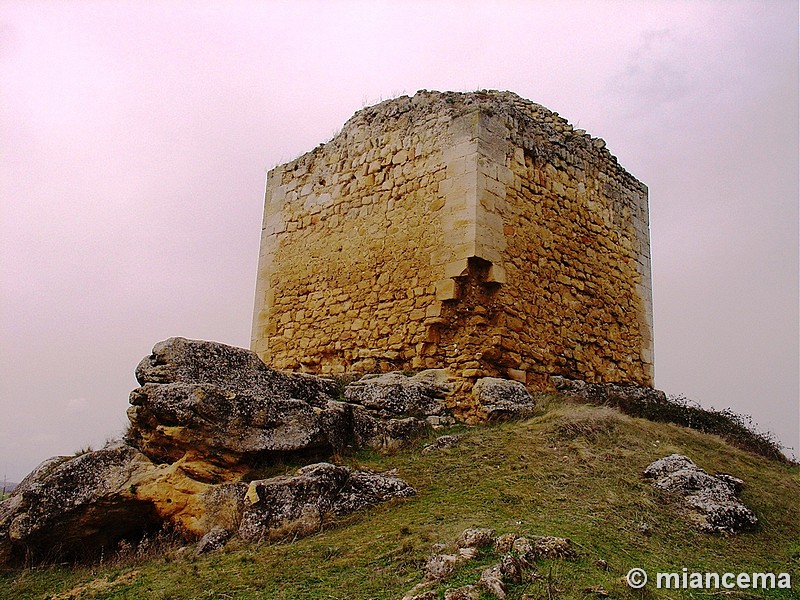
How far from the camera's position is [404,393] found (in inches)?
324

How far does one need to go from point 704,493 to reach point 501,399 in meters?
2.61

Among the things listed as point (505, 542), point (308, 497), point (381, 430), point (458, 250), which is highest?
point (458, 250)

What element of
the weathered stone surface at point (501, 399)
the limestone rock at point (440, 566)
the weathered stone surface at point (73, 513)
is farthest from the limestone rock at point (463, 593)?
the weathered stone surface at point (501, 399)

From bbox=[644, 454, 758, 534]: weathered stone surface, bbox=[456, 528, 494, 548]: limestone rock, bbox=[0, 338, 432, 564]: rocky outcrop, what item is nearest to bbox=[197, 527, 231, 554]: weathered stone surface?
bbox=[0, 338, 432, 564]: rocky outcrop

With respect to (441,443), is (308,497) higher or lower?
lower

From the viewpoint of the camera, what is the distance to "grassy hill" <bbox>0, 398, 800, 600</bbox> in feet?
15.0

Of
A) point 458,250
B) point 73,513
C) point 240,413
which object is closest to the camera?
point 73,513

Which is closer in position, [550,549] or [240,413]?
[550,549]

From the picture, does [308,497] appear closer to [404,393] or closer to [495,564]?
[495,564]

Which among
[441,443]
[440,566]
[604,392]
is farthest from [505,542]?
[604,392]

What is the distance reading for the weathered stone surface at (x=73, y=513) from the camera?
20.8 ft

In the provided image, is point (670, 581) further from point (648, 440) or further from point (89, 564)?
point (89, 564)

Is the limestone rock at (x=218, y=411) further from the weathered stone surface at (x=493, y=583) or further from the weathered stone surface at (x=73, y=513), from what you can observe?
the weathered stone surface at (x=493, y=583)

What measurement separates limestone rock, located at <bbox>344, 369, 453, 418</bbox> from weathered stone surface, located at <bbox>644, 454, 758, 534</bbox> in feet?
8.09
